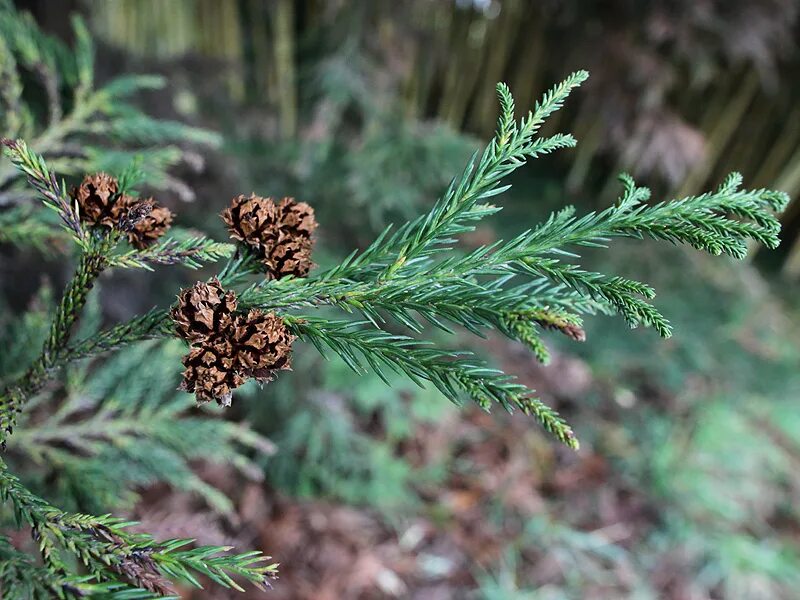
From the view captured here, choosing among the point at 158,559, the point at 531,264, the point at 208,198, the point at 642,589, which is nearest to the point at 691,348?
the point at 642,589

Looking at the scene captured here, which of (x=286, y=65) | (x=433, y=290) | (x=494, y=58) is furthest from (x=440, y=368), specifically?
(x=494, y=58)

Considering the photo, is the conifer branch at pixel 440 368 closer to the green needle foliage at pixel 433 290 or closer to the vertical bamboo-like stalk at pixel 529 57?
the green needle foliage at pixel 433 290

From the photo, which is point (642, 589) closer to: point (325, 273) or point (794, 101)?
point (325, 273)

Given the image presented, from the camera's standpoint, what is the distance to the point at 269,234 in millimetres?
383

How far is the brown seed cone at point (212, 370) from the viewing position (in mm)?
327

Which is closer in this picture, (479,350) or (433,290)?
(433,290)

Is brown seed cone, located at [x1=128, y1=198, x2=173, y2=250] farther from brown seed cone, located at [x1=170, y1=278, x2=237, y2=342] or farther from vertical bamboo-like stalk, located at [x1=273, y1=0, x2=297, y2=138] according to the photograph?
vertical bamboo-like stalk, located at [x1=273, y1=0, x2=297, y2=138]

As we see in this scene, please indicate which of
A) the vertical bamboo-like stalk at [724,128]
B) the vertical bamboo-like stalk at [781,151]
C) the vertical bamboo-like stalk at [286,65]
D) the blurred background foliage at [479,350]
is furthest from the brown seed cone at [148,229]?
the vertical bamboo-like stalk at [781,151]

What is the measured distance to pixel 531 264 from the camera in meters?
0.37

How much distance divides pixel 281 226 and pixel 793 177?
2.84m

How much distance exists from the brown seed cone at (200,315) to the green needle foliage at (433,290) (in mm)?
25

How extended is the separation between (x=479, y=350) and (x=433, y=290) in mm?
1487

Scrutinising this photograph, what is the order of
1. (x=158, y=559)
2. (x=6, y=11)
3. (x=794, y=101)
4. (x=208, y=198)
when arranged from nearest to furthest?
(x=158, y=559) < (x=6, y=11) < (x=208, y=198) < (x=794, y=101)

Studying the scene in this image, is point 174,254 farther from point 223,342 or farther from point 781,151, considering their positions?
point 781,151
